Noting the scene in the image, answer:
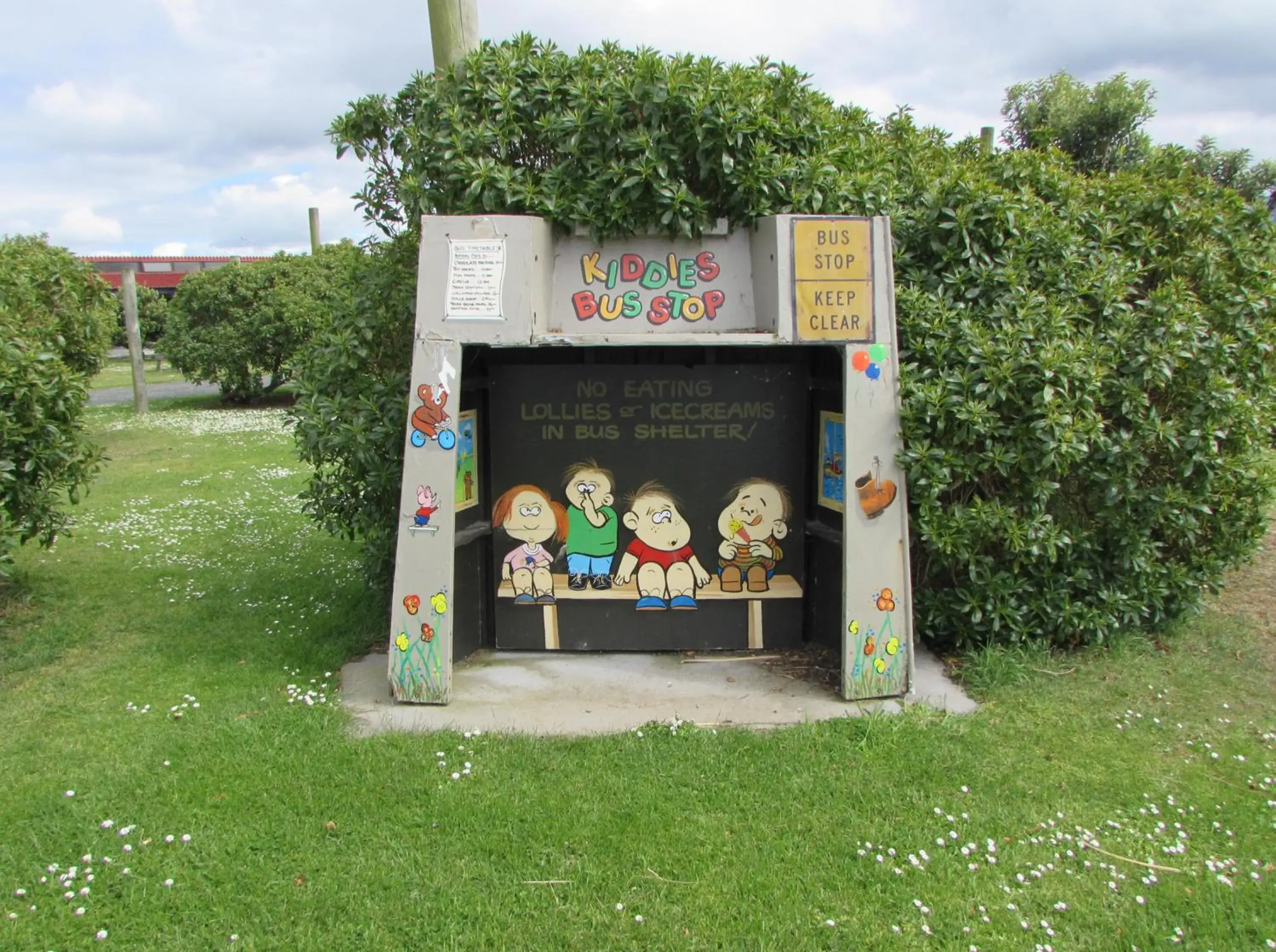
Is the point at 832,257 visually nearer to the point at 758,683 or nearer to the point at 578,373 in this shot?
the point at 578,373

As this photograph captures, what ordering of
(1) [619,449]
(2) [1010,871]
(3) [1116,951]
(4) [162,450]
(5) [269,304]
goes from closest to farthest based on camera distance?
1. (3) [1116,951]
2. (2) [1010,871]
3. (1) [619,449]
4. (4) [162,450]
5. (5) [269,304]

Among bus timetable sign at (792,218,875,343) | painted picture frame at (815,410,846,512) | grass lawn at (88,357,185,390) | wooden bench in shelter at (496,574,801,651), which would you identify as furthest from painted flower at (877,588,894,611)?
grass lawn at (88,357,185,390)

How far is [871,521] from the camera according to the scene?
4.53 meters

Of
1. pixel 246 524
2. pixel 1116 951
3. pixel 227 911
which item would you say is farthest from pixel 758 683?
pixel 246 524

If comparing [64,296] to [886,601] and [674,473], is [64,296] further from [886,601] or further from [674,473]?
[886,601]

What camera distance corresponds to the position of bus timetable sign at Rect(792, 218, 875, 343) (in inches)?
176

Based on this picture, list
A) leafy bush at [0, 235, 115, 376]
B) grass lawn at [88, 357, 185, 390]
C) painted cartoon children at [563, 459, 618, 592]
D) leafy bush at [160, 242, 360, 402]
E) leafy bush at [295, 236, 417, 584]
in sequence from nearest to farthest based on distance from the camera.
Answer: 1. leafy bush at [295, 236, 417, 584]
2. painted cartoon children at [563, 459, 618, 592]
3. leafy bush at [0, 235, 115, 376]
4. leafy bush at [160, 242, 360, 402]
5. grass lawn at [88, 357, 185, 390]

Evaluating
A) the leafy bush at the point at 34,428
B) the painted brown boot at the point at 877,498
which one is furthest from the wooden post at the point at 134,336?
the painted brown boot at the point at 877,498

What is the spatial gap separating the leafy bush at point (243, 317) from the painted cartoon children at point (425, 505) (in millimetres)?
13696

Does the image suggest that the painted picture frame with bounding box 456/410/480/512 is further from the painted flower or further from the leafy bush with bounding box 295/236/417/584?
the painted flower

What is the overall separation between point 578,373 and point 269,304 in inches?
554

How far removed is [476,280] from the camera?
176 inches

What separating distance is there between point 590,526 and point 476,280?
5.02ft

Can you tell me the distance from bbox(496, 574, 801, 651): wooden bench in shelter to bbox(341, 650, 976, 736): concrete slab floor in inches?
11.4
